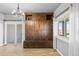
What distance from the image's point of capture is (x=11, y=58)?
1235 millimetres

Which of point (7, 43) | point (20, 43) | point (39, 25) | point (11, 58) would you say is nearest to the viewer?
point (11, 58)

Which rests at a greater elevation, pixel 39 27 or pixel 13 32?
pixel 39 27

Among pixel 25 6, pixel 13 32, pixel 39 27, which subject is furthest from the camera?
pixel 39 27

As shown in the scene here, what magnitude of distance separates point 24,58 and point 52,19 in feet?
19.7

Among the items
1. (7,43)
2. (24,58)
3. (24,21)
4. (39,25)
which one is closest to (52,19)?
(39,25)

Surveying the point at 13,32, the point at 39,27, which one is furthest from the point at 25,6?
the point at 39,27

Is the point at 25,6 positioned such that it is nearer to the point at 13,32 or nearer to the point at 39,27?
the point at 13,32

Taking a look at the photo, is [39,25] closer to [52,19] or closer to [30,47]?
[52,19]

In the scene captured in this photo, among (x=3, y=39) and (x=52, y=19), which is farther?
(x=52, y=19)

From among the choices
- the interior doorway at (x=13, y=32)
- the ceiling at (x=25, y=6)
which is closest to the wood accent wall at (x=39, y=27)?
the interior doorway at (x=13, y=32)

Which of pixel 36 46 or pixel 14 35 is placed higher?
pixel 14 35

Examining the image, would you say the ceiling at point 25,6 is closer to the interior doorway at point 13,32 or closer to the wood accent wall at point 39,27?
the interior doorway at point 13,32

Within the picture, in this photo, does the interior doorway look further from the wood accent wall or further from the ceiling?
the ceiling

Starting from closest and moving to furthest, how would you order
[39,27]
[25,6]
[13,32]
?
[25,6]
[13,32]
[39,27]
